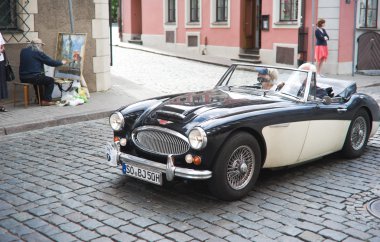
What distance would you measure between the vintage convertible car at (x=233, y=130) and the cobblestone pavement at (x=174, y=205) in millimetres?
263

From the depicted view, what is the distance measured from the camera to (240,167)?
534 cm

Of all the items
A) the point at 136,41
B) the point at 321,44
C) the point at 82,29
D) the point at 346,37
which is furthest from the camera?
the point at 136,41

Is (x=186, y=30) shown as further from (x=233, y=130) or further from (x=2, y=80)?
(x=233, y=130)

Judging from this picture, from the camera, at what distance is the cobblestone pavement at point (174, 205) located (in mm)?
4578

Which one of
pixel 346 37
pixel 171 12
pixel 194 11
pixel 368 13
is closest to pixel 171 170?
pixel 346 37

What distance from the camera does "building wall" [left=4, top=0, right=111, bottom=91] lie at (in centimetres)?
1159

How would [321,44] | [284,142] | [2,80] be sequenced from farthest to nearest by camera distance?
[321,44] → [2,80] → [284,142]

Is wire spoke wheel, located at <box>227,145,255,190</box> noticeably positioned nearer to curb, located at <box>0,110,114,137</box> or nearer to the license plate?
the license plate

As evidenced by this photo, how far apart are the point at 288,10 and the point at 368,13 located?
9.13 feet

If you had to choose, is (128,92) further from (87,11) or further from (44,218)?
(44,218)

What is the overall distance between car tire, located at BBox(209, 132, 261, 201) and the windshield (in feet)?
3.92

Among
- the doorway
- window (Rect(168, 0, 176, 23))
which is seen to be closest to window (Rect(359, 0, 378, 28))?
the doorway

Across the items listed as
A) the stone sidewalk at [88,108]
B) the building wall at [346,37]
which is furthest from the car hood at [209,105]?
the building wall at [346,37]

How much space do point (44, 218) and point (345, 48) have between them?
15217 millimetres
